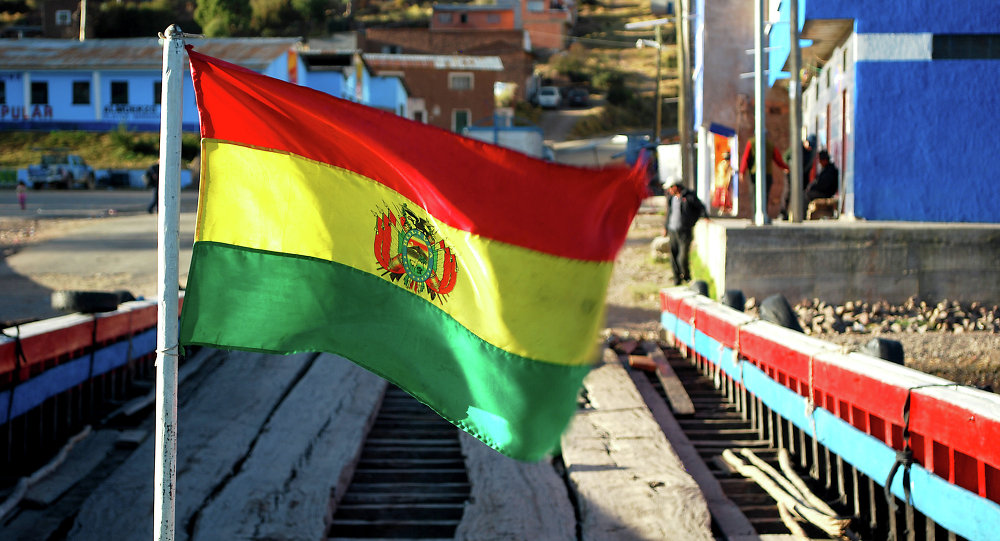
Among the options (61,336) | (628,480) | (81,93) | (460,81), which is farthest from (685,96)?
(460,81)

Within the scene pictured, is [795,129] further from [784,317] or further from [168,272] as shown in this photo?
[168,272]

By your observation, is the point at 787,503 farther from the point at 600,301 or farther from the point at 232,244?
the point at 232,244

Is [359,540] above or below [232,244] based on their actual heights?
below

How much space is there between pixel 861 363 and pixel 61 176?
1597 inches

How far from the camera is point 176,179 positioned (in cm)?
348

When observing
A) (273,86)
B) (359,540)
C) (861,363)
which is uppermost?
(273,86)

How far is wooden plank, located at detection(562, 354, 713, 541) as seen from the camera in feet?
18.6

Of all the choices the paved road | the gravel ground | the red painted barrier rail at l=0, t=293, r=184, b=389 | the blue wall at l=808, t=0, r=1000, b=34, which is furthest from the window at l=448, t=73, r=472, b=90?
the red painted barrier rail at l=0, t=293, r=184, b=389

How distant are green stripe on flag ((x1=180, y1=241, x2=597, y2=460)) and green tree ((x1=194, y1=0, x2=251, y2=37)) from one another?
85.3 meters

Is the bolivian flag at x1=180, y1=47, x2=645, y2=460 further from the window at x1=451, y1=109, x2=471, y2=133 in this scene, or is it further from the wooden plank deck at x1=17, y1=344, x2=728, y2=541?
the window at x1=451, y1=109, x2=471, y2=133

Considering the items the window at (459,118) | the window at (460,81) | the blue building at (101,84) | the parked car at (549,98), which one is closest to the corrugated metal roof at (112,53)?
the blue building at (101,84)

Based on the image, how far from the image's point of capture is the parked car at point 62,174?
135 feet

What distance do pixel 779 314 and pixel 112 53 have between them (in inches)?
2010

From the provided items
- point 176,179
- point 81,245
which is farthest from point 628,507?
point 81,245
